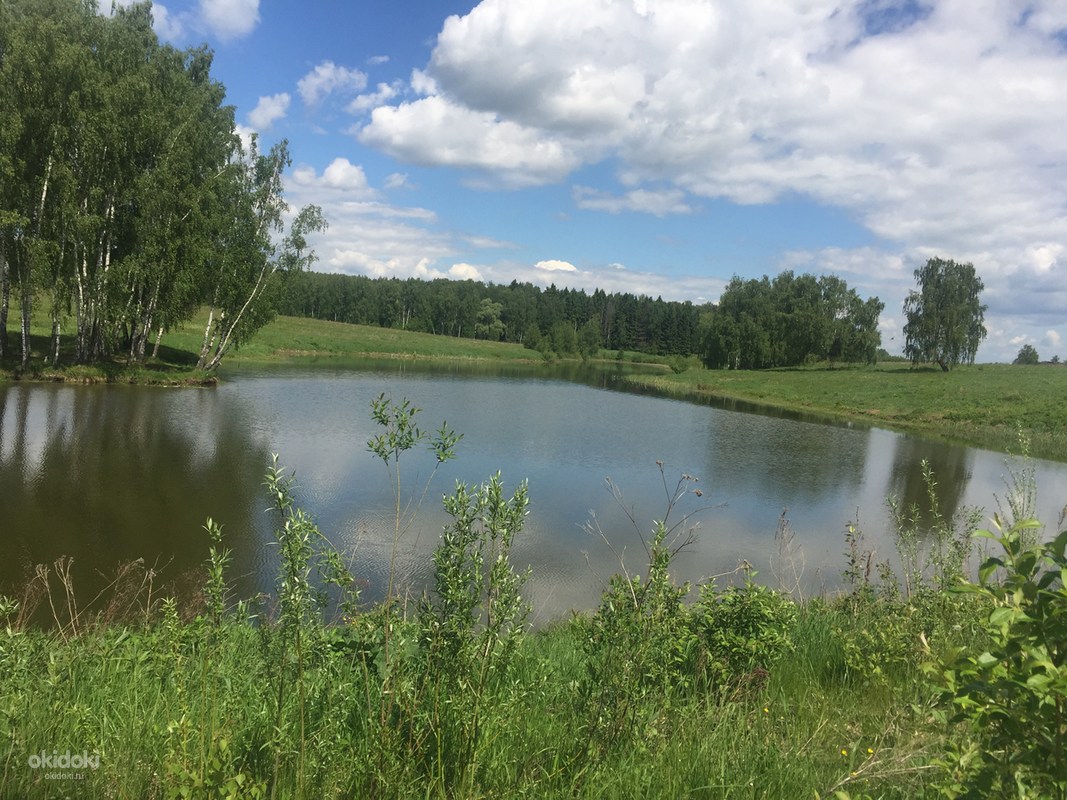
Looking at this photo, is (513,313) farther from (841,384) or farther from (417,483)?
(417,483)

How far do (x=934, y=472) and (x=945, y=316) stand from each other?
43.5m

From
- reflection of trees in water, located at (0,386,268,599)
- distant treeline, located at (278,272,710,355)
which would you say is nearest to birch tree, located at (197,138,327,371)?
reflection of trees in water, located at (0,386,268,599)

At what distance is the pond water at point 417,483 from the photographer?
9438mm

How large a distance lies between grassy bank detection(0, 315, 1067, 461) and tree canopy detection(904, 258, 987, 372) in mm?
1852

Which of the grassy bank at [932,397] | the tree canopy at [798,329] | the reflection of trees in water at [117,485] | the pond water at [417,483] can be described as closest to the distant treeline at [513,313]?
the tree canopy at [798,329]

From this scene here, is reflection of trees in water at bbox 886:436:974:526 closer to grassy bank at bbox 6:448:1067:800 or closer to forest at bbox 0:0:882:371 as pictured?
grassy bank at bbox 6:448:1067:800

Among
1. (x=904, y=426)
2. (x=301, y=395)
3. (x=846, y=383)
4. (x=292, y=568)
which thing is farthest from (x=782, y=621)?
(x=846, y=383)

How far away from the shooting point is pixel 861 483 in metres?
19.3

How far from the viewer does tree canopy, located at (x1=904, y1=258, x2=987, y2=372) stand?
5769 centimetres

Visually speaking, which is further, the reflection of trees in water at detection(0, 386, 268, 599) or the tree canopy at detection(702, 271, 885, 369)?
the tree canopy at detection(702, 271, 885, 369)

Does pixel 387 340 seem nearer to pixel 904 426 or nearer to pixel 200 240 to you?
pixel 200 240

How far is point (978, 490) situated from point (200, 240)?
96.2 feet

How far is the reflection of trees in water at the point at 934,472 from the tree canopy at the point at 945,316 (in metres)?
33.0

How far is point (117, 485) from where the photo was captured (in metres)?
12.1
